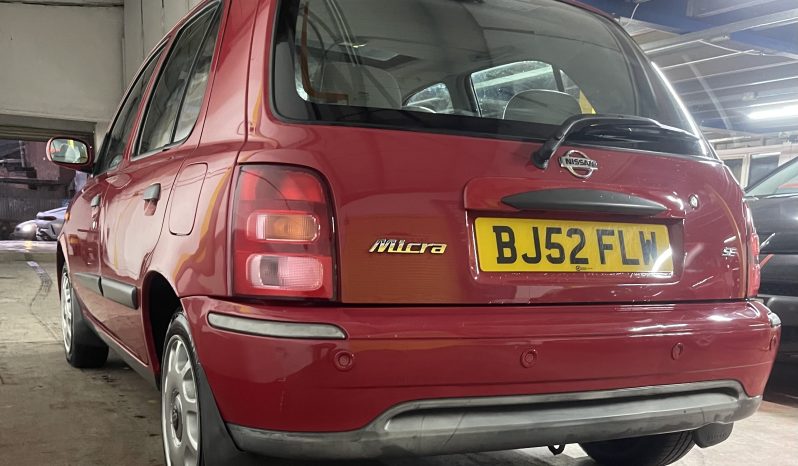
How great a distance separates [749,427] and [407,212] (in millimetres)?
2264

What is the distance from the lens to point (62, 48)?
43.4 feet

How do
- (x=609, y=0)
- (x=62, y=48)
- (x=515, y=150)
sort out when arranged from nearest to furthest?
(x=515, y=150)
(x=609, y=0)
(x=62, y=48)

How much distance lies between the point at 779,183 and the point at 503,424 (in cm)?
347

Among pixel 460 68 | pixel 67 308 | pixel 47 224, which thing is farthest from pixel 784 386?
pixel 47 224

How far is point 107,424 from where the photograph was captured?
258cm

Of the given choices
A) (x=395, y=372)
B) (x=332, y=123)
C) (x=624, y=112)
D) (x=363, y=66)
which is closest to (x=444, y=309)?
(x=395, y=372)

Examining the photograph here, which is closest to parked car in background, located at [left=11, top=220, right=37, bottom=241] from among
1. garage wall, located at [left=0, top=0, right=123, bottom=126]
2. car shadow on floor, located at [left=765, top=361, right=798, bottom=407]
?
garage wall, located at [left=0, top=0, right=123, bottom=126]

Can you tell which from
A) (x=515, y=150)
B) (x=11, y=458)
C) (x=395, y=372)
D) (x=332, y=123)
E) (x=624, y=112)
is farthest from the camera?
(x=11, y=458)

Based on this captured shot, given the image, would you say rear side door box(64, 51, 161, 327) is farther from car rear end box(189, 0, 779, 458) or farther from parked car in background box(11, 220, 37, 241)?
parked car in background box(11, 220, 37, 241)

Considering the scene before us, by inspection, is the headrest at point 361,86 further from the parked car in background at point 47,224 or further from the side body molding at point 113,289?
the parked car in background at point 47,224

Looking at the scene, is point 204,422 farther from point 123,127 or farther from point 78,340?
point 78,340

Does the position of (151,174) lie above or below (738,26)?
below

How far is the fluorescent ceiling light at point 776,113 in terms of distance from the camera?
12.6 m

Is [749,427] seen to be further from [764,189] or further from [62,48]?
[62,48]
